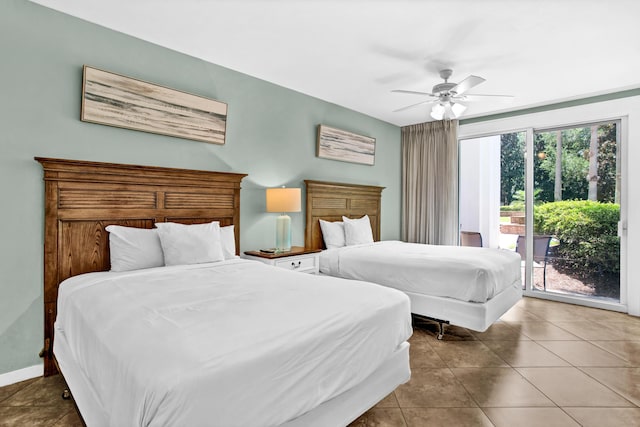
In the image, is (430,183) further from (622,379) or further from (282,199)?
(622,379)

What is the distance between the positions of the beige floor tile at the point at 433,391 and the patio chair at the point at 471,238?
3.18 metres

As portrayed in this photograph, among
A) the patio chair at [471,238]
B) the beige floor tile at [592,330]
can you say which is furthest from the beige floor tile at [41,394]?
the patio chair at [471,238]

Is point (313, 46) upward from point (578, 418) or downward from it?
upward

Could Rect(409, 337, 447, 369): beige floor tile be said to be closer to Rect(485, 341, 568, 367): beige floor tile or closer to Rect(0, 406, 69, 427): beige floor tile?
Rect(485, 341, 568, 367): beige floor tile

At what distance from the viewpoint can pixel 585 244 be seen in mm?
4320

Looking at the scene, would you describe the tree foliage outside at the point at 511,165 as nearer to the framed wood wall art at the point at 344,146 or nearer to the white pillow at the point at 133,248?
the framed wood wall art at the point at 344,146

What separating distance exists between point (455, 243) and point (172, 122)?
14.0 ft

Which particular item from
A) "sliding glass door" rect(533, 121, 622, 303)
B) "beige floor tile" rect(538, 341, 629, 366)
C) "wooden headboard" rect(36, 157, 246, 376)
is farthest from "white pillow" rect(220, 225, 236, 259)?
"sliding glass door" rect(533, 121, 622, 303)

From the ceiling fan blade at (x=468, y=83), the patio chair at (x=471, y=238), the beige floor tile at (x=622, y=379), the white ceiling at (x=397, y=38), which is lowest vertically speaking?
the beige floor tile at (x=622, y=379)

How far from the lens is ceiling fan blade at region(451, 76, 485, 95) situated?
9.71 ft

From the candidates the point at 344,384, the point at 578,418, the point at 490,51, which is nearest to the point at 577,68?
the point at 490,51

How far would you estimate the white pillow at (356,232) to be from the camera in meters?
4.40

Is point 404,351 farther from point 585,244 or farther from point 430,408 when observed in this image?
point 585,244

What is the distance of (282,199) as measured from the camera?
3.51 metres
